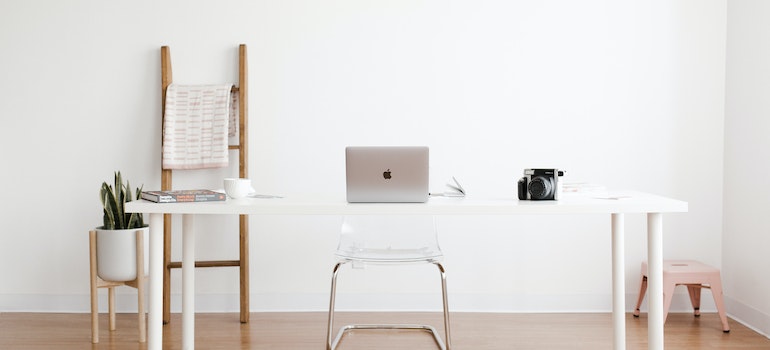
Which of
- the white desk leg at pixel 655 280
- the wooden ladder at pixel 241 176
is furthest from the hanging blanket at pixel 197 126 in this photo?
the white desk leg at pixel 655 280

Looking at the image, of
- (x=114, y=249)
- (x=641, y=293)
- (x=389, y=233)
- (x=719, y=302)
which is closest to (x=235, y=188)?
(x=389, y=233)

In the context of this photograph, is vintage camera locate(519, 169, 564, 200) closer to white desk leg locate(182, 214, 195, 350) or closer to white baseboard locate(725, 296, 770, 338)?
white desk leg locate(182, 214, 195, 350)

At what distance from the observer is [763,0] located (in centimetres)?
314

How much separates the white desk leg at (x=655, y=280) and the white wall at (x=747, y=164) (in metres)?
1.17

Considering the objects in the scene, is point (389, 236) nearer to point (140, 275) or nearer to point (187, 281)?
point (187, 281)

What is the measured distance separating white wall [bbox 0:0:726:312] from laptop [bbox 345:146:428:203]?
1325mm

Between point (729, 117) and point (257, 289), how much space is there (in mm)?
2498

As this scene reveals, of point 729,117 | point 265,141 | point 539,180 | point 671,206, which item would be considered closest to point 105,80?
point 265,141

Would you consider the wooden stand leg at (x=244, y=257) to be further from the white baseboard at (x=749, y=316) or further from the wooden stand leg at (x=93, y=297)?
the white baseboard at (x=749, y=316)

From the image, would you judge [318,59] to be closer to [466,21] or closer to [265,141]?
[265,141]

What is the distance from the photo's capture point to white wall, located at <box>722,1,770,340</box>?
3.13m

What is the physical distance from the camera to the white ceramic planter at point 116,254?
9.89 feet

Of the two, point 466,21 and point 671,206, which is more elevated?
point 466,21

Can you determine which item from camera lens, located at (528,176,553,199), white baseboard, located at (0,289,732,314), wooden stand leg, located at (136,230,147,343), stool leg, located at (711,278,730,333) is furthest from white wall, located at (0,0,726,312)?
camera lens, located at (528,176,553,199)
